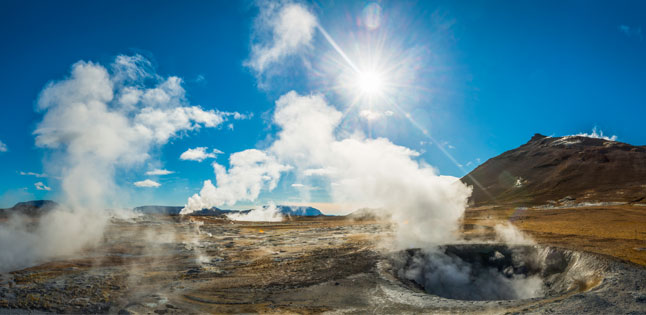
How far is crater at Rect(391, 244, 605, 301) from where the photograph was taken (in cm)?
1459

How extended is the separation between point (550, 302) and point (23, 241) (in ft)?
107

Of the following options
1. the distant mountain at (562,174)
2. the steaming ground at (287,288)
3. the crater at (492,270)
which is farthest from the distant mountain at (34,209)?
the distant mountain at (562,174)

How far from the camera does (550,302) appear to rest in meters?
9.99

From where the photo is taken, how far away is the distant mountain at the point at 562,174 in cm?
9118

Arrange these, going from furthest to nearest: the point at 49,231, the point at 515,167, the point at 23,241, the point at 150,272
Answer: the point at 515,167 < the point at 49,231 < the point at 23,241 < the point at 150,272

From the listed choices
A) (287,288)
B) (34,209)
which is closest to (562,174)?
(287,288)

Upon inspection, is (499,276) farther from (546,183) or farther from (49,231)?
(546,183)

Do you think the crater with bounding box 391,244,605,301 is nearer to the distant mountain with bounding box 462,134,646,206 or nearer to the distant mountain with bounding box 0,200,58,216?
the distant mountain with bounding box 0,200,58,216

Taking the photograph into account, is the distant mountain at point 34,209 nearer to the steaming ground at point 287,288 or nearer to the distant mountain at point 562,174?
the steaming ground at point 287,288

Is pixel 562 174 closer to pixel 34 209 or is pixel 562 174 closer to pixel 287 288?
pixel 287 288

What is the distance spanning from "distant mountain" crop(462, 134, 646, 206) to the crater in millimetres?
80982

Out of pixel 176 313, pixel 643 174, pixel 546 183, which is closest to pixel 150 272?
pixel 176 313

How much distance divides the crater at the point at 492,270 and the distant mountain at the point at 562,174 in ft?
266

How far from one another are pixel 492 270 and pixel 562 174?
129 metres
